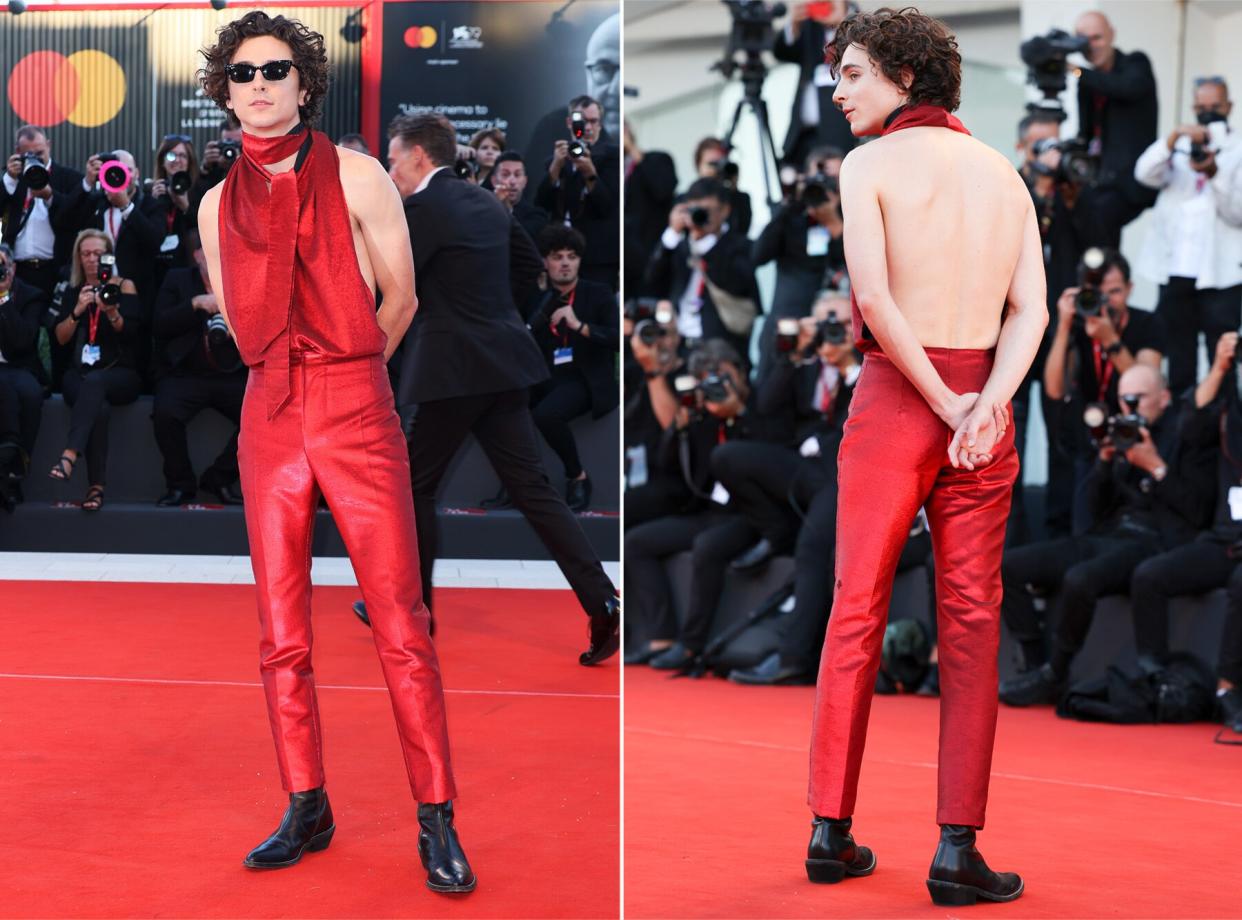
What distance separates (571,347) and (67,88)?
2.39 m

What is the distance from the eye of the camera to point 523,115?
707 cm

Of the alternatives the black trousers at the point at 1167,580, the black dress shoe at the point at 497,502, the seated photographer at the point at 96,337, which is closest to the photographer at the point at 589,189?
the black dress shoe at the point at 497,502

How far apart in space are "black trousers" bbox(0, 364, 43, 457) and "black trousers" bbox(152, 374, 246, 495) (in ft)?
2.48

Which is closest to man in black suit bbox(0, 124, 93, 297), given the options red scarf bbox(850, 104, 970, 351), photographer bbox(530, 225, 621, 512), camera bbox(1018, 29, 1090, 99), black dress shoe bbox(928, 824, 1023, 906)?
photographer bbox(530, 225, 621, 512)

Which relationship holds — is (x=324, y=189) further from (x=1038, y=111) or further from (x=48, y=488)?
(x=1038, y=111)

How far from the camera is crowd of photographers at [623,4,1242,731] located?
14.8ft

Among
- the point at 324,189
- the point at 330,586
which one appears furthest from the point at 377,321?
the point at 330,586

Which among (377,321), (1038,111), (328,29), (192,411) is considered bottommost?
(192,411)

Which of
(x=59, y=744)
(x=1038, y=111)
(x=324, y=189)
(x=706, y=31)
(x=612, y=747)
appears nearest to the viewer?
(x=324, y=189)

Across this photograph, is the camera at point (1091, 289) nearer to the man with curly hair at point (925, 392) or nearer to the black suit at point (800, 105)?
the black suit at point (800, 105)

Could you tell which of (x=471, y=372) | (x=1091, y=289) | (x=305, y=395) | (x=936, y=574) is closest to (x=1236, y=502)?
(x=1091, y=289)

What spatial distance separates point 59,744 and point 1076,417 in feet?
10.6

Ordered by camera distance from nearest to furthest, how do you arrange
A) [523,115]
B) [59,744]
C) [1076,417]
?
[59,744] → [1076,417] → [523,115]

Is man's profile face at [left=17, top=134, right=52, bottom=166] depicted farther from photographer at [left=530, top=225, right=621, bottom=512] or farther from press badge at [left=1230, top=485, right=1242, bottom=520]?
press badge at [left=1230, top=485, right=1242, bottom=520]
